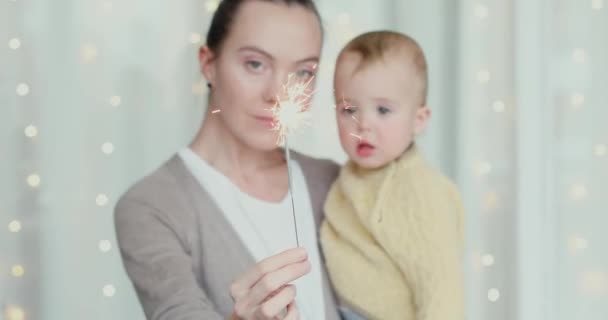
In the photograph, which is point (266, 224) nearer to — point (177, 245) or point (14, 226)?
point (177, 245)

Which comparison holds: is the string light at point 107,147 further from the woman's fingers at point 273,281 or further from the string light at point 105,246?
the woman's fingers at point 273,281

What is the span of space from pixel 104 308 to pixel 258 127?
2.49 ft

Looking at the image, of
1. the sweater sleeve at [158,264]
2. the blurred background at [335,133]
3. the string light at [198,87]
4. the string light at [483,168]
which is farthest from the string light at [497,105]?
the sweater sleeve at [158,264]

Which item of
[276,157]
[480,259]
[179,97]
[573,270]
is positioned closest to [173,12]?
[179,97]

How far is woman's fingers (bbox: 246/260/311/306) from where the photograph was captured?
1136 millimetres

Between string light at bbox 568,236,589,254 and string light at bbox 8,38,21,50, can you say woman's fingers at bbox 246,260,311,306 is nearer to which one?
string light at bbox 8,38,21,50

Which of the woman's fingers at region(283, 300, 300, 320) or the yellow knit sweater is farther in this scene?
the yellow knit sweater

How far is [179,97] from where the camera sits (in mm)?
2045

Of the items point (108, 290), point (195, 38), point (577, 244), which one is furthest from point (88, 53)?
point (577, 244)

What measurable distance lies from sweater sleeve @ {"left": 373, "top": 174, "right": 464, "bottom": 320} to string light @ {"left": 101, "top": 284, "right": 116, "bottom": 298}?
2.73 feet

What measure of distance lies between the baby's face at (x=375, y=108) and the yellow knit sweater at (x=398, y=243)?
4 centimetres

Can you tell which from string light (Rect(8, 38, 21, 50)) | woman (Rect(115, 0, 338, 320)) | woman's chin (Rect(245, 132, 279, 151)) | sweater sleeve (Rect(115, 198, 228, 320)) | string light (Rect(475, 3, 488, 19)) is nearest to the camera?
sweater sleeve (Rect(115, 198, 228, 320))

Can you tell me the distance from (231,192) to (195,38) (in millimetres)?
645

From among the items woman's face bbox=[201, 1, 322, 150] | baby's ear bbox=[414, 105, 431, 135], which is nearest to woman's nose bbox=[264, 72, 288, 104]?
woman's face bbox=[201, 1, 322, 150]
